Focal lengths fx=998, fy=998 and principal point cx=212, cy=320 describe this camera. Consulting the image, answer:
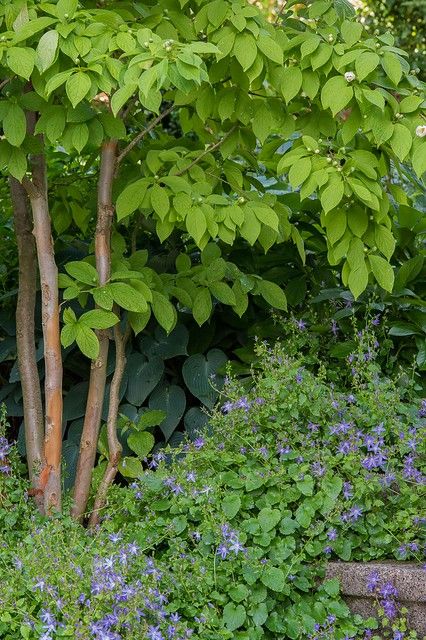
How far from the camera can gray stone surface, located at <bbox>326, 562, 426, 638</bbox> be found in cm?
270

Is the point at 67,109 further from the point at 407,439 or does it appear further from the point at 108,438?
the point at 407,439

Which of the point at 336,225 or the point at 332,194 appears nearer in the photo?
the point at 332,194

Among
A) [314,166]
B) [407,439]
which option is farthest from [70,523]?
[314,166]

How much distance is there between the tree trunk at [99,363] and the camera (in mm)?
3326

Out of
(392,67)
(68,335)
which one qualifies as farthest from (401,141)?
(68,335)

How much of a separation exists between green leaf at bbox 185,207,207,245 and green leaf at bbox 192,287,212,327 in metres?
0.50

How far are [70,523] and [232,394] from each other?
644mm

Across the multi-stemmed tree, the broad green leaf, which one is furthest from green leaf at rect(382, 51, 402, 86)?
the broad green leaf

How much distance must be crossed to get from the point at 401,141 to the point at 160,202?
75cm

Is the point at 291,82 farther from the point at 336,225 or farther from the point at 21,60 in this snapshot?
the point at 21,60

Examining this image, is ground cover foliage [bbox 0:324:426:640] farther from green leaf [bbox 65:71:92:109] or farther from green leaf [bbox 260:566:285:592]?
green leaf [bbox 65:71:92:109]

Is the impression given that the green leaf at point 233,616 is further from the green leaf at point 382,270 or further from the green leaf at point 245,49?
the green leaf at point 245,49

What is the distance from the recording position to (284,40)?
9.91 ft

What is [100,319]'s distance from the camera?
10.2ft
